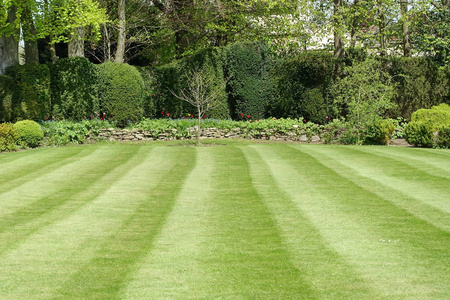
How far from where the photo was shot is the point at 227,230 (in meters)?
7.89

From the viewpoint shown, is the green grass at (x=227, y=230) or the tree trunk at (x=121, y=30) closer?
the green grass at (x=227, y=230)

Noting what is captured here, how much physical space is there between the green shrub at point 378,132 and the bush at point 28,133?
1251cm

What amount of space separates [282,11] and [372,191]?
20.1 meters

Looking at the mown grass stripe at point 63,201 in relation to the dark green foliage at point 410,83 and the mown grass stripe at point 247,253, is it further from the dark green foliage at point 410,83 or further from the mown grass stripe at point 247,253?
the dark green foliage at point 410,83

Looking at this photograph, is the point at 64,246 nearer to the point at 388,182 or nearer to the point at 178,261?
the point at 178,261

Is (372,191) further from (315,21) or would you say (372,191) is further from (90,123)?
(315,21)

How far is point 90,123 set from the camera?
857 inches

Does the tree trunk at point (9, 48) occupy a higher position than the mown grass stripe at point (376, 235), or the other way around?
the tree trunk at point (9, 48)

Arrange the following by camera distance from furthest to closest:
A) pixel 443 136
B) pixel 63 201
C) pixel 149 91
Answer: pixel 149 91
pixel 443 136
pixel 63 201

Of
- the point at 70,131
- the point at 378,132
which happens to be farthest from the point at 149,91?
the point at 378,132

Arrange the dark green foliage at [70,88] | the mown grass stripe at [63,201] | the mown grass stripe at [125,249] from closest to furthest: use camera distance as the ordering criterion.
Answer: the mown grass stripe at [125,249] → the mown grass stripe at [63,201] → the dark green foliage at [70,88]

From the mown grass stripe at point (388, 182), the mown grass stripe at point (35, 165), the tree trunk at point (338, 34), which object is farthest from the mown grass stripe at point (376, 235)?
the tree trunk at point (338, 34)

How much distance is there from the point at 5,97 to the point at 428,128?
Result: 16.5m

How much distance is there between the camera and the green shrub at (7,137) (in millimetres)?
18597
